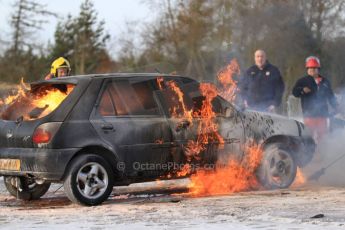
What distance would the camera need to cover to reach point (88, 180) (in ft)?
30.4

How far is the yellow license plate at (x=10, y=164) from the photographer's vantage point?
9398 millimetres

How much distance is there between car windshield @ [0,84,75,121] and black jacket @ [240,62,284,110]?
14.6 ft

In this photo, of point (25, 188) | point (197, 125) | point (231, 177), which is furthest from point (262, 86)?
point (25, 188)

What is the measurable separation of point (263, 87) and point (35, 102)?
473 cm

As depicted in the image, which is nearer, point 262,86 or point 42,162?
point 42,162

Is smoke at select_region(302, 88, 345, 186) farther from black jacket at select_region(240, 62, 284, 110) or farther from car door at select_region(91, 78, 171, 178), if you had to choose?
car door at select_region(91, 78, 171, 178)

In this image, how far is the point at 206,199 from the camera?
31.9 ft

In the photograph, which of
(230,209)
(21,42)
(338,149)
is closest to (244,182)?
(230,209)

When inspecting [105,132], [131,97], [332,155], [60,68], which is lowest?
[332,155]

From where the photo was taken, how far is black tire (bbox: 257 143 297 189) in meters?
10.8

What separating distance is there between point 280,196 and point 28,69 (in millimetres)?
39654

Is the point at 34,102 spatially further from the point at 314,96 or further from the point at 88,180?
the point at 314,96

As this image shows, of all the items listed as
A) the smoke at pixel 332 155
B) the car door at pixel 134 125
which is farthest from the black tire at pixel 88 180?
the smoke at pixel 332 155

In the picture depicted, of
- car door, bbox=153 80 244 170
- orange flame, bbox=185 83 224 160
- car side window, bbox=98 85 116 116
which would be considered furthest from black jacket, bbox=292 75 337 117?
car side window, bbox=98 85 116 116
